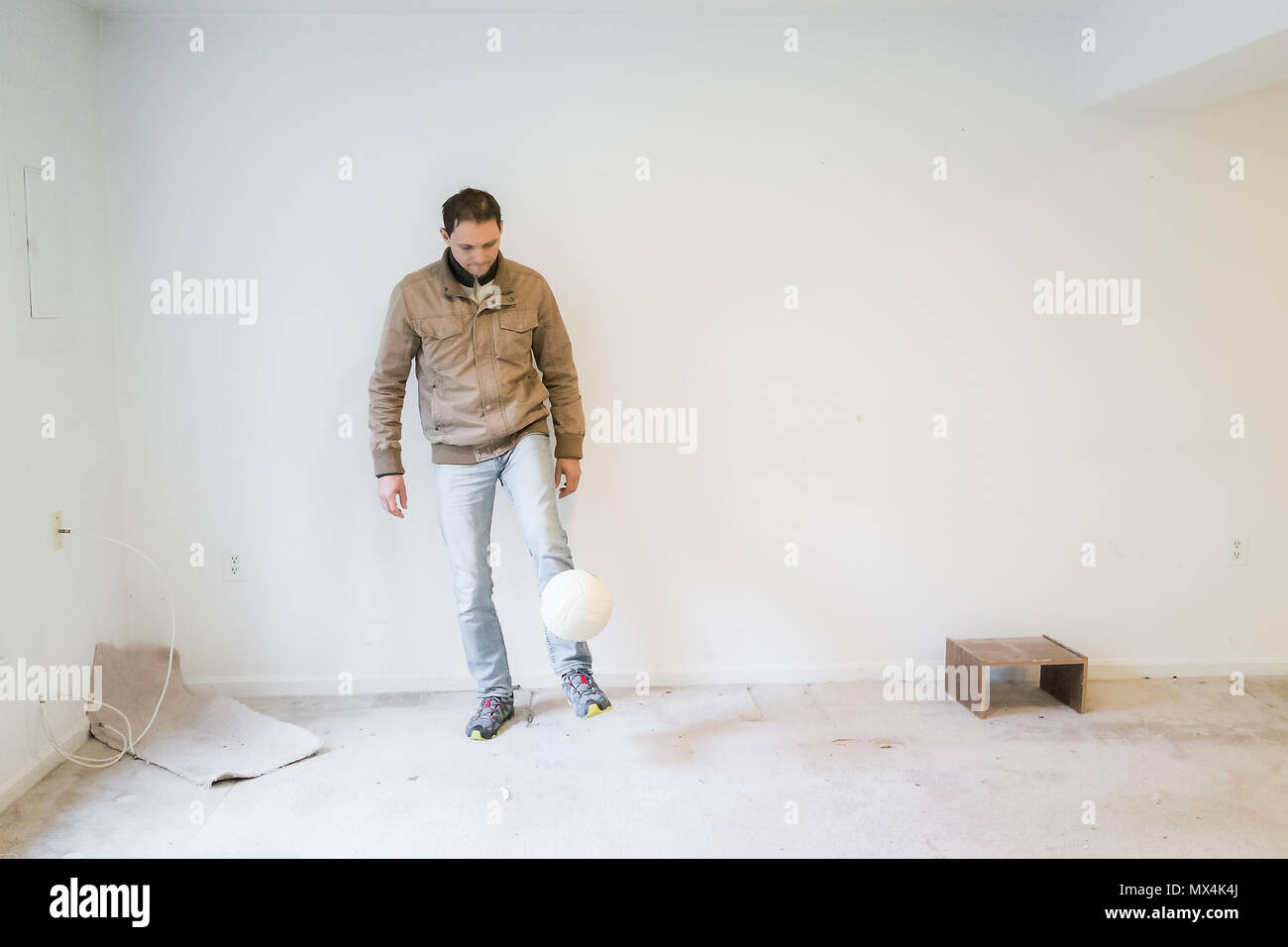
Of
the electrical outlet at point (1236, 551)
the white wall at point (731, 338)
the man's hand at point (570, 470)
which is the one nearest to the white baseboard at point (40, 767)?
the white wall at point (731, 338)

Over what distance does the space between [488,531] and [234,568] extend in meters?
0.92

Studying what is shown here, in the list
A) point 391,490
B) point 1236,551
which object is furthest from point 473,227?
point 1236,551

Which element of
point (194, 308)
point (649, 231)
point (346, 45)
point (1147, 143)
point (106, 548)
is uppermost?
point (346, 45)

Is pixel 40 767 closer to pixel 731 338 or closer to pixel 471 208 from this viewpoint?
pixel 471 208

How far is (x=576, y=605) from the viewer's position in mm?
2531

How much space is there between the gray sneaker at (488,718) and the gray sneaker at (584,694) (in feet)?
0.70

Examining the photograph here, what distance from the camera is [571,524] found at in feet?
10.5

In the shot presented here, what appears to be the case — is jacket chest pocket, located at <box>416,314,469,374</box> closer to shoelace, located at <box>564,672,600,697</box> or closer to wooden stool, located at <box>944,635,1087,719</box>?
shoelace, located at <box>564,672,600,697</box>

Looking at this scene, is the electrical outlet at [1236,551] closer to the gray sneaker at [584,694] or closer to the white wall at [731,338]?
the white wall at [731,338]

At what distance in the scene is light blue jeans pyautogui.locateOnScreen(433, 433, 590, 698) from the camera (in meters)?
2.79

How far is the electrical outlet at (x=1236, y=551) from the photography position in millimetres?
3301

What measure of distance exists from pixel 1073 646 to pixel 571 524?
70.0 inches
